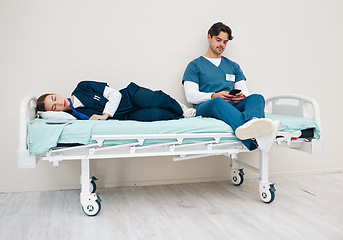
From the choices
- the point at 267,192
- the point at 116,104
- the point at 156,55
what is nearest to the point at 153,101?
the point at 116,104

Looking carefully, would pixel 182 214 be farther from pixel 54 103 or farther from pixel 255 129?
pixel 54 103

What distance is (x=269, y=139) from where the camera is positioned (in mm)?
1844

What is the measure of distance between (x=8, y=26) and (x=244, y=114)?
6.04 feet

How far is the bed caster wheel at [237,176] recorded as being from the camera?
2641 mm

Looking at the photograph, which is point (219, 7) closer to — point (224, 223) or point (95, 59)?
point (95, 59)

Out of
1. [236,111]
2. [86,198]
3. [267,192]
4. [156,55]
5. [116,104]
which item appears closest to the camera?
[86,198]

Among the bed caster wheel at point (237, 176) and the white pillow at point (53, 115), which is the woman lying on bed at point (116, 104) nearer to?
the white pillow at point (53, 115)

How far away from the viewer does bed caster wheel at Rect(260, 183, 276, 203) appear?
2.16m

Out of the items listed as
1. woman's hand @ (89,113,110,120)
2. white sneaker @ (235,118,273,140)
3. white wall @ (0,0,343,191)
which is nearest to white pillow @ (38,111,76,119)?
woman's hand @ (89,113,110,120)

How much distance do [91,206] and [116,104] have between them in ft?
2.43

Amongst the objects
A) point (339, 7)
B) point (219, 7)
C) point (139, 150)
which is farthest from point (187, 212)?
point (339, 7)

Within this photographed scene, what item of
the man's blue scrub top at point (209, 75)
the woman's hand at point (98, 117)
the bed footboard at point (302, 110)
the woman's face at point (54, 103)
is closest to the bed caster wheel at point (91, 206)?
the woman's hand at point (98, 117)

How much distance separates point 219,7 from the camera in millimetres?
2834

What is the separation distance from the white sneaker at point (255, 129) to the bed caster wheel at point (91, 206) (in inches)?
36.5
